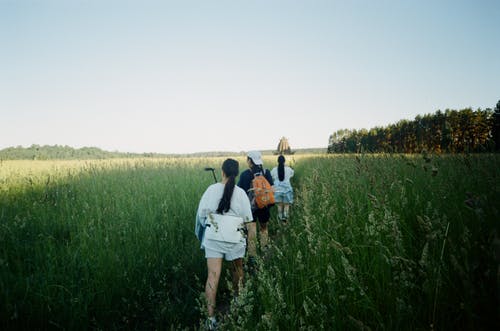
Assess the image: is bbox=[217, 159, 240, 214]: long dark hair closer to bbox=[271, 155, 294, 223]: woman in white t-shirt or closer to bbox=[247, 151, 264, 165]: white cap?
bbox=[247, 151, 264, 165]: white cap

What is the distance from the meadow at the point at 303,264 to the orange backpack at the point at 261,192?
1.14 metres

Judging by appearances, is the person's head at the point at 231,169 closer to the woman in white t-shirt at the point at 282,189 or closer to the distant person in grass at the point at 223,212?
the distant person in grass at the point at 223,212

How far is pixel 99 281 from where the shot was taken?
3.23m

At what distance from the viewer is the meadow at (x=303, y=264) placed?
1494 millimetres

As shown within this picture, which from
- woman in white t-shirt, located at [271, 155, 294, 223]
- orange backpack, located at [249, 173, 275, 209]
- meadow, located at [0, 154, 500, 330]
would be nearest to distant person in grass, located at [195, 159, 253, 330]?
meadow, located at [0, 154, 500, 330]

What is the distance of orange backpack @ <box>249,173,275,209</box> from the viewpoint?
500 centimetres

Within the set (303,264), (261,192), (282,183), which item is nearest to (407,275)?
(303,264)

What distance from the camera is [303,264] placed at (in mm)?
2404

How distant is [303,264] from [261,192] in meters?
2.68

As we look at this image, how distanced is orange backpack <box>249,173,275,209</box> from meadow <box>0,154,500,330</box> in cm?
114

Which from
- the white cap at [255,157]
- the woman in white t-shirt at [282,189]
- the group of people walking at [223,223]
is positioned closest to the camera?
the group of people walking at [223,223]

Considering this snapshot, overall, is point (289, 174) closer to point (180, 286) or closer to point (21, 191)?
point (180, 286)

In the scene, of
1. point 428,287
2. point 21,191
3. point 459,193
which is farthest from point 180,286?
point 21,191

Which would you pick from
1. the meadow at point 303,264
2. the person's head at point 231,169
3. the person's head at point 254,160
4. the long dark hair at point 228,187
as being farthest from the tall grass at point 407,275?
the person's head at point 254,160
